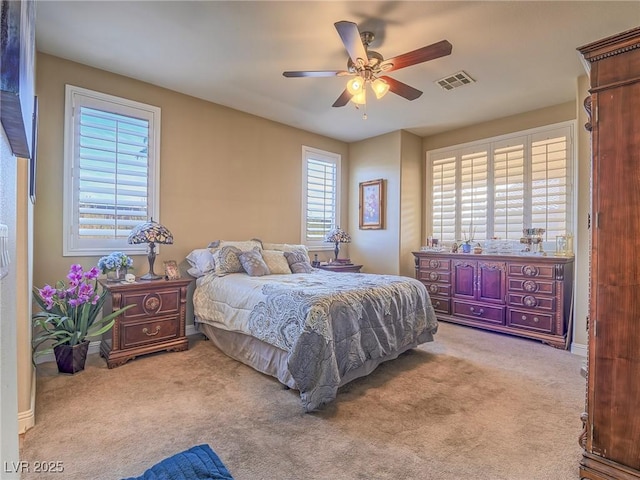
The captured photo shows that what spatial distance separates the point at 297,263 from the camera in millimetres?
3979

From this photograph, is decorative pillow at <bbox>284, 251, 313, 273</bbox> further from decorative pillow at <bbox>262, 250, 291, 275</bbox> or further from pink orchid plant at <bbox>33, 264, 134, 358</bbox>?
pink orchid plant at <bbox>33, 264, 134, 358</bbox>

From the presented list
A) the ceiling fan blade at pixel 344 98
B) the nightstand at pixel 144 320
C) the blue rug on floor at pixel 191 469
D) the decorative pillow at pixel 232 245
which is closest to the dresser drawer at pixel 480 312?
the decorative pillow at pixel 232 245

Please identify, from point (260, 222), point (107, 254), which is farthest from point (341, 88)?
point (107, 254)

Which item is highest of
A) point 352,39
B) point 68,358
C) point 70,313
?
point 352,39

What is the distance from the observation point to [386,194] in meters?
5.29

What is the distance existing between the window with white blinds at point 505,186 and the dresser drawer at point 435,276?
69 cm

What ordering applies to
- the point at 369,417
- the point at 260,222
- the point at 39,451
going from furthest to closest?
the point at 260,222 < the point at 369,417 < the point at 39,451

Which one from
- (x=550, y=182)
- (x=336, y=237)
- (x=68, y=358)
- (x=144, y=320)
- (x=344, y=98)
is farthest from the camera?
(x=336, y=237)

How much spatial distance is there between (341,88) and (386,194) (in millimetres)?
2048

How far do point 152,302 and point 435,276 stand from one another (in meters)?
3.55

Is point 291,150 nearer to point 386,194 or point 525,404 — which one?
point 386,194

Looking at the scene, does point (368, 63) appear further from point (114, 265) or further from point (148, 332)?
point (148, 332)

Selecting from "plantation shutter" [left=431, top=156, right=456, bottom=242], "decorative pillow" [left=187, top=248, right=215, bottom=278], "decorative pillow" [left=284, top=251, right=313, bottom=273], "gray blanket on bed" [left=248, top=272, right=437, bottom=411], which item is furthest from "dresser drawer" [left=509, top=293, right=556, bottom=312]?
"decorative pillow" [left=187, top=248, right=215, bottom=278]

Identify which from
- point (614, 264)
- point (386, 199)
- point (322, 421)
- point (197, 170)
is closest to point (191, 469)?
point (322, 421)
